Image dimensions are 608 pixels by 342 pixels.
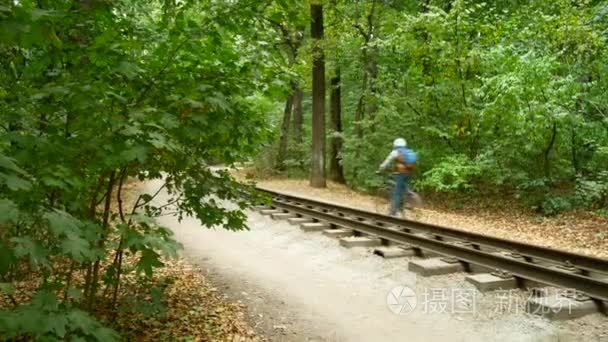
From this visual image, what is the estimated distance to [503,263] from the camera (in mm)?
6879

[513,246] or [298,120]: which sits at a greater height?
[298,120]

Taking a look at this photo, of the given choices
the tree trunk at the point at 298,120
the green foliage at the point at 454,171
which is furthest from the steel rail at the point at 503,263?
the tree trunk at the point at 298,120

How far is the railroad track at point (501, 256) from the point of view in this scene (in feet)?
19.4

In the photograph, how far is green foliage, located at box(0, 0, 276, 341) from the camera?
2.93 m

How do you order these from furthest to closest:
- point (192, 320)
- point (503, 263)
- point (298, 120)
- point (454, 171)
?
point (298, 120), point (454, 171), point (503, 263), point (192, 320)

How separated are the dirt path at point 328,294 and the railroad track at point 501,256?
626 millimetres

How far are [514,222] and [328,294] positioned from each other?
909 centimetres

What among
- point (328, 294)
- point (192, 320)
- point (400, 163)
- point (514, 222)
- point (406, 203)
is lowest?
point (192, 320)

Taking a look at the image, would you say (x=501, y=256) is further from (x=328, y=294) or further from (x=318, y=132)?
(x=318, y=132)

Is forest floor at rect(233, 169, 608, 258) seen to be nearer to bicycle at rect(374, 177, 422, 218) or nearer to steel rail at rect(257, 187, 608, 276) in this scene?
bicycle at rect(374, 177, 422, 218)

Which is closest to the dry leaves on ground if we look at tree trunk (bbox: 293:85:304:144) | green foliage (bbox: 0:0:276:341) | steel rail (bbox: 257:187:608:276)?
green foliage (bbox: 0:0:276:341)

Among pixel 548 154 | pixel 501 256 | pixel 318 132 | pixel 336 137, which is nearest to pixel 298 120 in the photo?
pixel 336 137

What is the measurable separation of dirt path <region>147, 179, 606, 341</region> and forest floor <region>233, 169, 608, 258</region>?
1.54m

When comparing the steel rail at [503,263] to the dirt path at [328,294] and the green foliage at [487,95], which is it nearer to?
the dirt path at [328,294]
